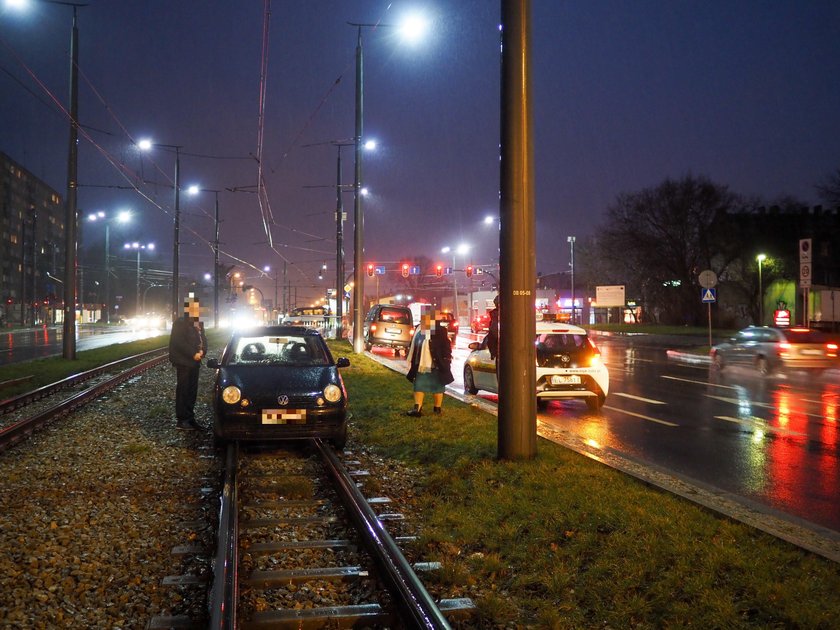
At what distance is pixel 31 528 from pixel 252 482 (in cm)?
212

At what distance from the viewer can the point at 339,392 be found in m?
8.45

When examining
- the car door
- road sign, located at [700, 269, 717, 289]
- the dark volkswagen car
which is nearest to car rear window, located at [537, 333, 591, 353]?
the car door

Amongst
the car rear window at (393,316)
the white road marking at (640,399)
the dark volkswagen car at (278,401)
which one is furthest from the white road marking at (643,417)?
the car rear window at (393,316)

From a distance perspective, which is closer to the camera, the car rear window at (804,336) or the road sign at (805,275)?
the car rear window at (804,336)

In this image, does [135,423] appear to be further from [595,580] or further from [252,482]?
[595,580]

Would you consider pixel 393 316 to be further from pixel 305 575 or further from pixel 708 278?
pixel 305 575

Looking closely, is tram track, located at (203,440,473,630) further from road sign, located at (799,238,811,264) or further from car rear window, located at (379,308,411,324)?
road sign, located at (799,238,811,264)

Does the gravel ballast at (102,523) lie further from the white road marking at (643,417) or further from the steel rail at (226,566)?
the white road marking at (643,417)

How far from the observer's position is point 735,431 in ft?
34.6

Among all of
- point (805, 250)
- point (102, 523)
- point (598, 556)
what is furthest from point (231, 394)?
point (805, 250)

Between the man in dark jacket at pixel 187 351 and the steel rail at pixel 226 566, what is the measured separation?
380cm

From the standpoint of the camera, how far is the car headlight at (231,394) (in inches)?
318

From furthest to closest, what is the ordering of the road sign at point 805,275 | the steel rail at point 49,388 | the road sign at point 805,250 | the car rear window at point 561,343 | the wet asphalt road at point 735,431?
1. the road sign at point 805,250
2. the road sign at point 805,275
3. the car rear window at point 561,343
4. the steel rail at point 49,388
5. the wet asphalt road at point 735,431

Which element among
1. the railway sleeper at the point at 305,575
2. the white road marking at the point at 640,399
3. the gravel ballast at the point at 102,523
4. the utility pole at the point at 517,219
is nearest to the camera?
the gravel ballast at the point at 102,523
